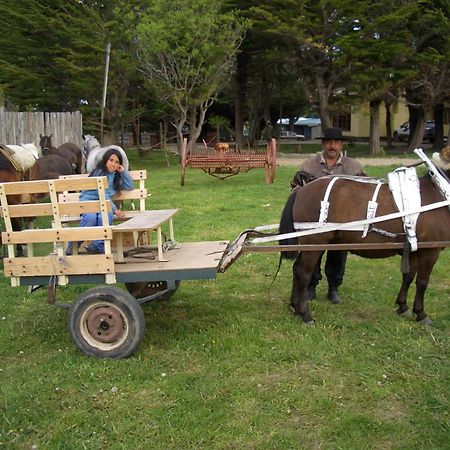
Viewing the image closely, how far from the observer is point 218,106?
40094 mm

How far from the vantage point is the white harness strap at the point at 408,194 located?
506 cm

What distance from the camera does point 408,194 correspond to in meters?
5.11

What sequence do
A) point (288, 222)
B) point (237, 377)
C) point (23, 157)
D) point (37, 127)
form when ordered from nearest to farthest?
1. point (237, 377)
2. point (288, 222)
3. point (23, 157)
4. point (37, 127)

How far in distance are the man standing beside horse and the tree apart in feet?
51.0

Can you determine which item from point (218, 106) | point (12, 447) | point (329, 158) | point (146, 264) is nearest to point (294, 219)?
point (329, 158)

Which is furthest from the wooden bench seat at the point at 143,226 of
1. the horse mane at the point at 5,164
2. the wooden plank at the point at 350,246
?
the horse mane at the point at 5,164

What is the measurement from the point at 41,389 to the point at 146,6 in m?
21.7

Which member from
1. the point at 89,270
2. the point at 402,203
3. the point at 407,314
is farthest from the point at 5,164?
the point at 407,314

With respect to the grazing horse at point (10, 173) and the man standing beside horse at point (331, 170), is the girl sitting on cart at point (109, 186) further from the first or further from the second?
the grazing horse at point (10, 173)

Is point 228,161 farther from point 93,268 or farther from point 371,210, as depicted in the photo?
point 93,268

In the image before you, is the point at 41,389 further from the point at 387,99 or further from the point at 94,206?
the point at 387,99

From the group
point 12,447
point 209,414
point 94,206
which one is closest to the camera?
point 12,447

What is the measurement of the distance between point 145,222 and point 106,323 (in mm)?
904

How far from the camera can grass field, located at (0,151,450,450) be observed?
12.0 feet
